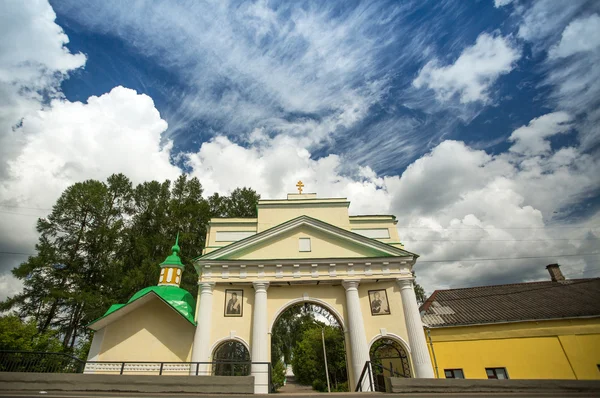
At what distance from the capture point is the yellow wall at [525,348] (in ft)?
49.9

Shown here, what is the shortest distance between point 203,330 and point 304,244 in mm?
6491

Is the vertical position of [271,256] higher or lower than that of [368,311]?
higher

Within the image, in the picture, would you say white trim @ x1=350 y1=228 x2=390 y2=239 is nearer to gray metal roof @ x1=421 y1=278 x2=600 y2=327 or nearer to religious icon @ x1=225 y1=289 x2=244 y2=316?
gray metal roof @ x1=421 y1=278 x2=600 y2=327

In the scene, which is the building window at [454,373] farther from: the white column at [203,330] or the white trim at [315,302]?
the white column at [203,330]

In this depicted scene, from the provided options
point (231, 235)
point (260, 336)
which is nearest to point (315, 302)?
point (260, 336)

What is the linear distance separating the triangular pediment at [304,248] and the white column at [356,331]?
182 centimetres

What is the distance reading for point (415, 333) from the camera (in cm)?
1440

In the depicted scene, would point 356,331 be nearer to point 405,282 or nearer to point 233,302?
point 405,282

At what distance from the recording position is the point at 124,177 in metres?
29.6

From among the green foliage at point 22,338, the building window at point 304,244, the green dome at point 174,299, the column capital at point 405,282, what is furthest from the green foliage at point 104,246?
the column capital at point 405,282

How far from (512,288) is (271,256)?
16.7 meters

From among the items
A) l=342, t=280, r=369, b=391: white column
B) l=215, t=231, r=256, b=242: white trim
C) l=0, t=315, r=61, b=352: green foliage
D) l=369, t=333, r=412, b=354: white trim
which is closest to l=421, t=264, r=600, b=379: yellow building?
l=369, t=333, r=412, b=354: white trim

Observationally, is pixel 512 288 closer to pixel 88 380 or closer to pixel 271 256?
pixel 271 256

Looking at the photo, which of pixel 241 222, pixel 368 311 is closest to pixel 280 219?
pixel 241 222
